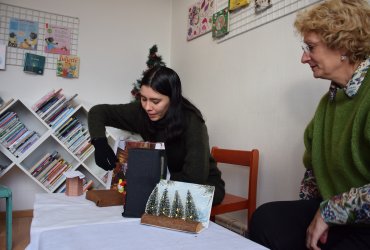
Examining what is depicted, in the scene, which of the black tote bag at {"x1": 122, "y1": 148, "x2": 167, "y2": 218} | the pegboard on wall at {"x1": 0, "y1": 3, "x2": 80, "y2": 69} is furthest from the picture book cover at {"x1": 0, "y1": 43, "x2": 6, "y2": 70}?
A: the black tote bag at {"x1": 122, "y1": 148, "x2": 167, "y2": 218}

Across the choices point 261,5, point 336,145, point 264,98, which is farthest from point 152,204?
point 261,5

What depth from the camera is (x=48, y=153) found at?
96.6 inches

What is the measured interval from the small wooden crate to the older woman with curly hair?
0.63m

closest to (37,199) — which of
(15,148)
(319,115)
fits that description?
(319,115)

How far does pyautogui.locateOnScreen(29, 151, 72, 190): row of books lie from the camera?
235 centimetres

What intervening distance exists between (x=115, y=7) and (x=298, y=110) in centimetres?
189

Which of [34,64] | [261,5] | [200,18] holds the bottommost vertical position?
[34,64]

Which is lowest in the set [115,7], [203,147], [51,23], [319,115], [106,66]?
[203,147]

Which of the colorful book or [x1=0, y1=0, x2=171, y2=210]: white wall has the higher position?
[x1=0, y1=0, x2=171, y2=210]: white wall

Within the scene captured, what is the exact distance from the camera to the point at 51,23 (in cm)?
250

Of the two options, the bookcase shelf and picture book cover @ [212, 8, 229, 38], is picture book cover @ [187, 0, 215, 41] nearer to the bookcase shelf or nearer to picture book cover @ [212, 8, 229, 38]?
picture book cover @ [212, 8, 229, 38]

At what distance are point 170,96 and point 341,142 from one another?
26.7 inches

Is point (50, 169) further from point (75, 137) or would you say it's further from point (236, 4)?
point (236, 4)

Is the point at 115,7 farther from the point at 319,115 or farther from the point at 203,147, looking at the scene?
the point at 319,115
